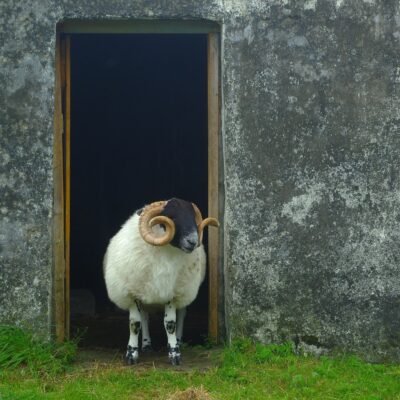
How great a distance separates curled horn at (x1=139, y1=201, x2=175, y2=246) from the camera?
6.92 metres

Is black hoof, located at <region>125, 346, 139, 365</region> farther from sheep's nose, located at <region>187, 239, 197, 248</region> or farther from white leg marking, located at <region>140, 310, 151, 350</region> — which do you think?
sheep's nose, located at <region>187, 239, 197, 248</region>

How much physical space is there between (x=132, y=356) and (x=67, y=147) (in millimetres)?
Answer: 2296

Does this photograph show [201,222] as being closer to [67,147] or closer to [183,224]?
[183,224]

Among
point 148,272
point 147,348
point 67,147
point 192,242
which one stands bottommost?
point 147,348

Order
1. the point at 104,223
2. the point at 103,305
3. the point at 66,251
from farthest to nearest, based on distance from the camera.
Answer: the point at 104,223 < the point at 103,305 < the point at 66,251

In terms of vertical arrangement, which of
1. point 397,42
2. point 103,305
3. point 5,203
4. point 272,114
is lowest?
point 103,305

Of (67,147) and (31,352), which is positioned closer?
(31,352)

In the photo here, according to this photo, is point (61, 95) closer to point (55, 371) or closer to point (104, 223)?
point (55, 371)

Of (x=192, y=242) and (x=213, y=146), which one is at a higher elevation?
(x=213, y=146)

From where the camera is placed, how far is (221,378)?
264 inches

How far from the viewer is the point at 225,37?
7.43 m

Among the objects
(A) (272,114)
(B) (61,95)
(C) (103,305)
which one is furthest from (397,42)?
(C) (103,305)

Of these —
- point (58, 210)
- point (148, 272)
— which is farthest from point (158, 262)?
point (58, 210)

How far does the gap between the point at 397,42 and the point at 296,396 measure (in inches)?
146
